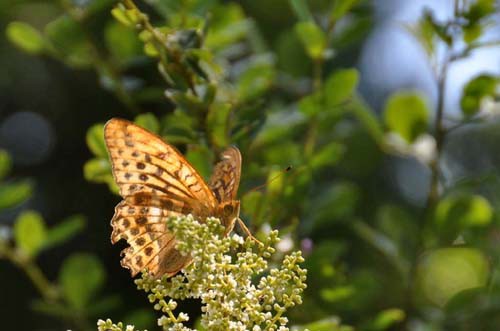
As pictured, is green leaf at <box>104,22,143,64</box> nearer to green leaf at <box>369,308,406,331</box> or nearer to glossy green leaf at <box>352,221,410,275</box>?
glossy green leaf at <box>352,221,410,275</box>

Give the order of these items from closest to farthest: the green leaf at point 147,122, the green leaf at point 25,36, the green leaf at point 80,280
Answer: the green leaf at point 147,122
the green leaf at point 25,36
the green leaf at point 80,280

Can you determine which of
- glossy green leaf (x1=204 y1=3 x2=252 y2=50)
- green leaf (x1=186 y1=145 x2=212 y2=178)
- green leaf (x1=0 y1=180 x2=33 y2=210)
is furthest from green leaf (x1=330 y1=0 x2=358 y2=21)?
green leaf (x1=0 y1=180 x2=33 y2=210)

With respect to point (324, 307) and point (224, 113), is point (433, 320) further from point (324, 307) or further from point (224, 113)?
point (224, 113)

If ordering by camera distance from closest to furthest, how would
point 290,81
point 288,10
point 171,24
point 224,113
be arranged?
point 224,113
point 171,24
point 290,81
point 288,10

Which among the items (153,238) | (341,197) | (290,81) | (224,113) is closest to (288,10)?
(290,81)

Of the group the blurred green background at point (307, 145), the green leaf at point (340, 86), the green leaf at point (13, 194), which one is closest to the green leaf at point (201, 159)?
the blurred green background at point (307, 145)

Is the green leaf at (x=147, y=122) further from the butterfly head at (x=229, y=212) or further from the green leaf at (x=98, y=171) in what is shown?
the butterfly head at (x=229, y=212)
